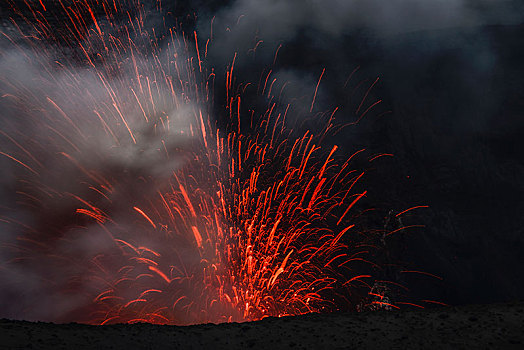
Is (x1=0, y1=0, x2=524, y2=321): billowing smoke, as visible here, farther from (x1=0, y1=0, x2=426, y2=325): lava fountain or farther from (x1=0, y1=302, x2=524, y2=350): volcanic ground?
(x1=0, y1=302, x2=524, y2=350): volcanic ground

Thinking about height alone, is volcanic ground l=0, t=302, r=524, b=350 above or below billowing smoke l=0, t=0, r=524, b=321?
below

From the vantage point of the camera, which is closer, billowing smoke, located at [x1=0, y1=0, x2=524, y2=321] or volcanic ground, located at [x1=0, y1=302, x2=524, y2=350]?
volcanic ground, located at [x1=0, y1=302, x2=524, y2=350]

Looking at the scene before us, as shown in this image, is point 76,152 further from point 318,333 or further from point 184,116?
point 318,333

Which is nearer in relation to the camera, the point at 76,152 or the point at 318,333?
the point at 318,333

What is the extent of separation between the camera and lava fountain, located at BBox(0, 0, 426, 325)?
9211 millimetres

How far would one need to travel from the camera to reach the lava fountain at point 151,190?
363 inches

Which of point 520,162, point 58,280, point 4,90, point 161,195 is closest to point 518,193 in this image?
point 520,162

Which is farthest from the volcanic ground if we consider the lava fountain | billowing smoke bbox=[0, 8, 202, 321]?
billowing smoke bbox=[0, 8, 202, 321]

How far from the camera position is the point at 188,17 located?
17.1 metres

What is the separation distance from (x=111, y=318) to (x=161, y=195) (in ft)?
13.5

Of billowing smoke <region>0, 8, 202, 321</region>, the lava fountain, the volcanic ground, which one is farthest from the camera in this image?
billowing smoke <region>0, 8, 202, 321</region>

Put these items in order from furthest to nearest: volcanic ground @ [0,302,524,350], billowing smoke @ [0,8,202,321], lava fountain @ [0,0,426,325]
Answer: billowing smoke @ [0,8,202,321] < lava fountain @ [0,0,426,325] < volcanic ground @ [0,302,524,350]

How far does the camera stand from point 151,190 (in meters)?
11.3

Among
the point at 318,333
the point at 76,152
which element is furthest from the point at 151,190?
the point at 318,333
